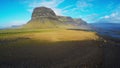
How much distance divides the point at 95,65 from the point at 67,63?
6071 millimetres

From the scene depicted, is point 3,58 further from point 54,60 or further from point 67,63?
point 67,63

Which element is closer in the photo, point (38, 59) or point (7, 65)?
point (7, 65)

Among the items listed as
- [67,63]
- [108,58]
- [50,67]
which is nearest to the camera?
[50,67]

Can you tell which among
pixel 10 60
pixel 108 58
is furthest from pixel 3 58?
pixel 108 58

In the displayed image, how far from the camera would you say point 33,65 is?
1591 inches

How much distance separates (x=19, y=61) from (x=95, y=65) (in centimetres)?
1721

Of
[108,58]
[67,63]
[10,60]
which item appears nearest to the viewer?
[67,63]

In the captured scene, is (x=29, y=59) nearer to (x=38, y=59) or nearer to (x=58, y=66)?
(x=38, y=59)

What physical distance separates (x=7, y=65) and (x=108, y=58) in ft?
81.5

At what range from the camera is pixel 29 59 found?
4547cm

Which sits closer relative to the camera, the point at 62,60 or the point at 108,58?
the point at 62,60

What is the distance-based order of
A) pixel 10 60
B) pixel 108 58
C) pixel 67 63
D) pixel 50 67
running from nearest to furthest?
pixel 50 67, pixel 67 63, pixel 10 60, pixel 108 58

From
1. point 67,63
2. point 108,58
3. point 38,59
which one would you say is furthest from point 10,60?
point 108,58

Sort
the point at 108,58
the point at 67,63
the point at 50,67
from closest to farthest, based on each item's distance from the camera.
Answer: the point at 50,67, the point at 67,63, the point at 108,58
